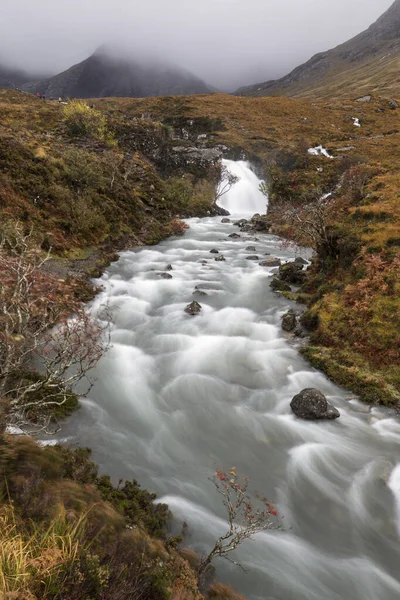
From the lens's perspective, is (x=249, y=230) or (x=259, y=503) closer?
(x=259, y=503)

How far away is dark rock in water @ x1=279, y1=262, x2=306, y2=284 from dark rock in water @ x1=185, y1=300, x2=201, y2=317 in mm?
6982

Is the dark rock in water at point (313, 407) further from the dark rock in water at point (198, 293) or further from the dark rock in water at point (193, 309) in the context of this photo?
the dark rock in water at point (198, 293)

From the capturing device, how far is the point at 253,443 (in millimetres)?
10148

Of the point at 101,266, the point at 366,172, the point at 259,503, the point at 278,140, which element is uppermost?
the point at 278,140

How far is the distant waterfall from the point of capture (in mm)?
60938

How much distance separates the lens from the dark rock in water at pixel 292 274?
2119 centimetres

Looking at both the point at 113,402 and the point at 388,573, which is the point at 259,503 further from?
the point at 113,402

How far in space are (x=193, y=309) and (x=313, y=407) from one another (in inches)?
349

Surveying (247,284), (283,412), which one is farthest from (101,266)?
(283,412)

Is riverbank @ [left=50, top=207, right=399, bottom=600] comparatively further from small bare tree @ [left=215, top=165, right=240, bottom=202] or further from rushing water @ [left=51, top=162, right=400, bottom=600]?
small bare tree @ [left=215, top=165, right=240, bottom=202]

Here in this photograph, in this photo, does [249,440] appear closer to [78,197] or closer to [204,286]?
[204,286]

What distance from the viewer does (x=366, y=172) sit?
3356 centimetres

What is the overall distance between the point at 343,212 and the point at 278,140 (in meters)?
60.2

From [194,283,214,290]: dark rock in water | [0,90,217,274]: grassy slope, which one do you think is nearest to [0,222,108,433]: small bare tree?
[0,90,217,274]: grassy slope
